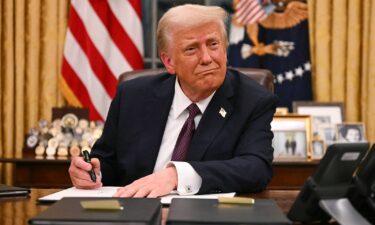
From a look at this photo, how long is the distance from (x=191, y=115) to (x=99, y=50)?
246cm

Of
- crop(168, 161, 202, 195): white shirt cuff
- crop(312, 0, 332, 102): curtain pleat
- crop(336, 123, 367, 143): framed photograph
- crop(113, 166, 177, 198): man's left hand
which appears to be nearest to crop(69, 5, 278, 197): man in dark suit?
crop(168, 161, 202, 195): white shirt cuff

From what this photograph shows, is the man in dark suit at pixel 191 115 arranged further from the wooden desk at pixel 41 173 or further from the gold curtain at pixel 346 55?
the gold curtain at pixel 346 55

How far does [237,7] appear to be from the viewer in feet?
16.7

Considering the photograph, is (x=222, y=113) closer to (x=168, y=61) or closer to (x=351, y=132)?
(x=168, y=61)

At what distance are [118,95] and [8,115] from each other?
2.29 m

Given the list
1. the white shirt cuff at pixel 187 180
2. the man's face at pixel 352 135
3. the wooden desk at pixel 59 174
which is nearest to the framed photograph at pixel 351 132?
the man's face at pixel 352 135

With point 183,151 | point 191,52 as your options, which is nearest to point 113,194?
point 183,151

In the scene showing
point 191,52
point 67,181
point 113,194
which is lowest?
point 67,181

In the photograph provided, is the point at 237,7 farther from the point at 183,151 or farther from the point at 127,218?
the point at 127,218

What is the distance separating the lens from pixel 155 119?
288cm

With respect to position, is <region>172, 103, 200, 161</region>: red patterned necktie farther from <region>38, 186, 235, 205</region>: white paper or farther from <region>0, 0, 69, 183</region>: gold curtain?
<region>0, 0, 69, 183</region>: gold curtain

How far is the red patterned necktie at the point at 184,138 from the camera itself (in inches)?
109

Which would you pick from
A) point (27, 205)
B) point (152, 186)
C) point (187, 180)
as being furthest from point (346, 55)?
point (27, 205)

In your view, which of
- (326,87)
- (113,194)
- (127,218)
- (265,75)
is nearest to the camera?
(127,218)
